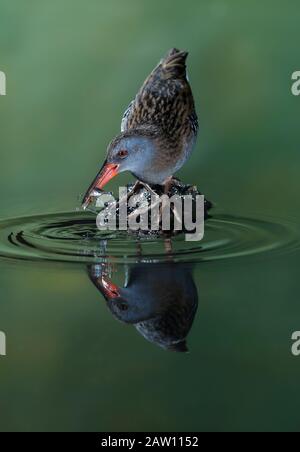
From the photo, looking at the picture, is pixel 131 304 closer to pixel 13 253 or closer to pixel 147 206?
pixel 13 253

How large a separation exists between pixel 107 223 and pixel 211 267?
221 centimetres

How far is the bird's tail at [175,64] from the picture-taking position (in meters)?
10.1

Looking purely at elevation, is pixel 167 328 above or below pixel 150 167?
below

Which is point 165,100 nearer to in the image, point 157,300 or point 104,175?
point 104,175

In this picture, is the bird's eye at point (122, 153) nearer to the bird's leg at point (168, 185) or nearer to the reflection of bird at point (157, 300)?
the bird's leg at point (168, 185)

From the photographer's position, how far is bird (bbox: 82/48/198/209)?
28.4ft

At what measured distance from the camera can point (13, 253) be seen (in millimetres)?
7621

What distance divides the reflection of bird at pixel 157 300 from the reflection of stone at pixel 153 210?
5.28ft

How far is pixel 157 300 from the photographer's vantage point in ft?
20.6

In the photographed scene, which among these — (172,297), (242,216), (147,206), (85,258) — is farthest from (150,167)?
(172,297)

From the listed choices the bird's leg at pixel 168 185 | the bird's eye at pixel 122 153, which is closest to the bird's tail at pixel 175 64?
the bird's leg at pixel 168 185

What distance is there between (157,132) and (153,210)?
858 mm

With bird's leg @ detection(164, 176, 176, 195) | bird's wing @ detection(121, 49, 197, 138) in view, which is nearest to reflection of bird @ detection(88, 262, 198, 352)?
bird's leg @ detection(164, 176, 176, 195)

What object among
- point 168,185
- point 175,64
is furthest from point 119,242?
point 175,64
